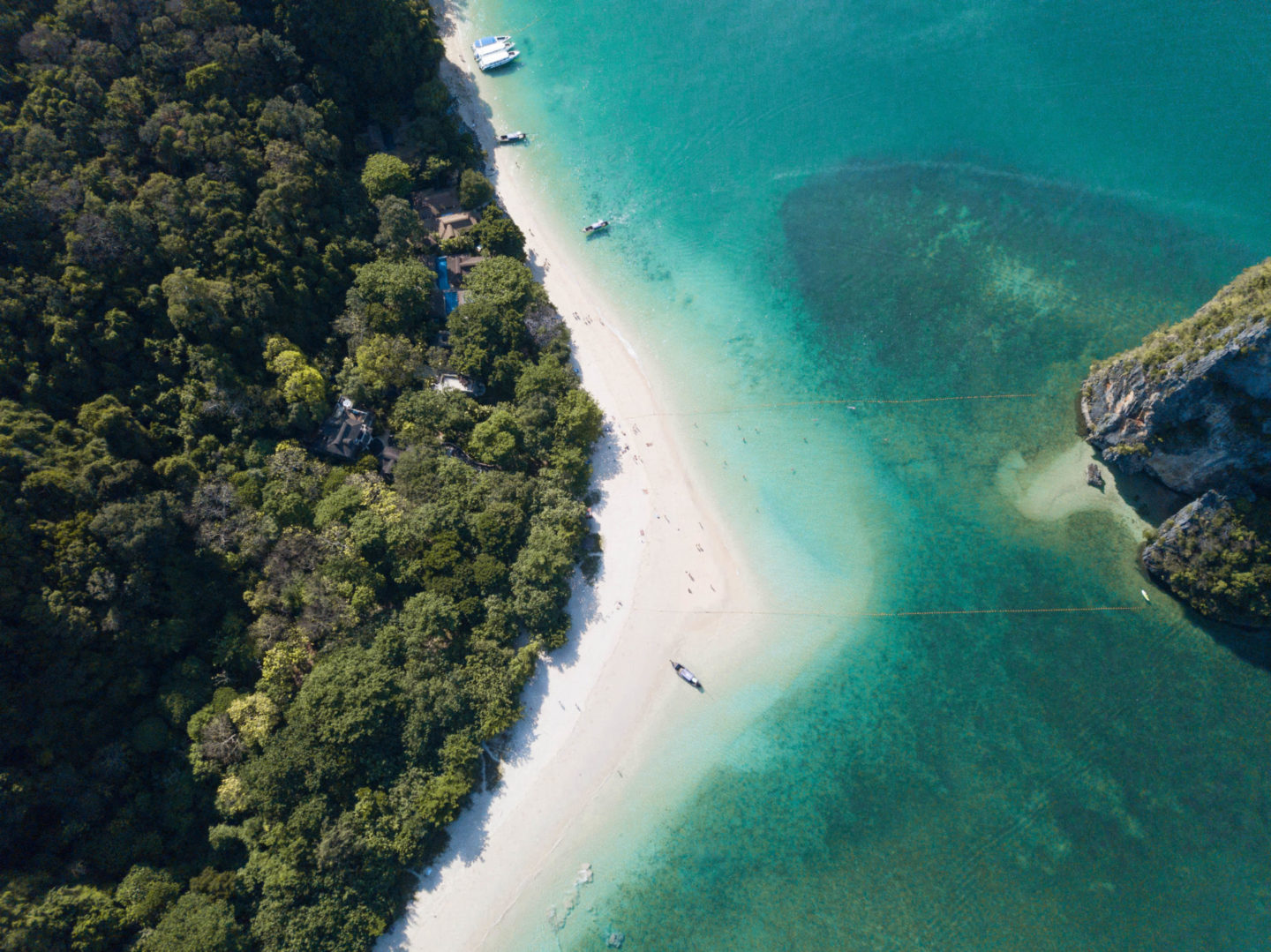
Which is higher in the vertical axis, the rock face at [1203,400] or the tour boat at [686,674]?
the rock face at [1203,400]

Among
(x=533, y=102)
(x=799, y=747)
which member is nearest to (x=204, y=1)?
(x=533, y=102)

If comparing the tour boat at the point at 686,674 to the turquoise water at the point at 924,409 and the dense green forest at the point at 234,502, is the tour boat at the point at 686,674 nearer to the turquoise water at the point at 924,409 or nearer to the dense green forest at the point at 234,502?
the turquoise water at the point at 924,409

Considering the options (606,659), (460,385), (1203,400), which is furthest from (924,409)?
(460,385)

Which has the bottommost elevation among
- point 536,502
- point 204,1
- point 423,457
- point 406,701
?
point 406,701

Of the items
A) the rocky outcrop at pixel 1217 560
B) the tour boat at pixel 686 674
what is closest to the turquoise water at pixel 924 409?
the rocky outcrop at pixel 1217 560

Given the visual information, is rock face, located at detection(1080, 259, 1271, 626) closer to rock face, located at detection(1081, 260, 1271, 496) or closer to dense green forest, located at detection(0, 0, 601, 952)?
rock face, located at detection(1081, 260, 1271, 496)

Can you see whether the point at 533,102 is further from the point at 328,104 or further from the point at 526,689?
the point at 526,689
